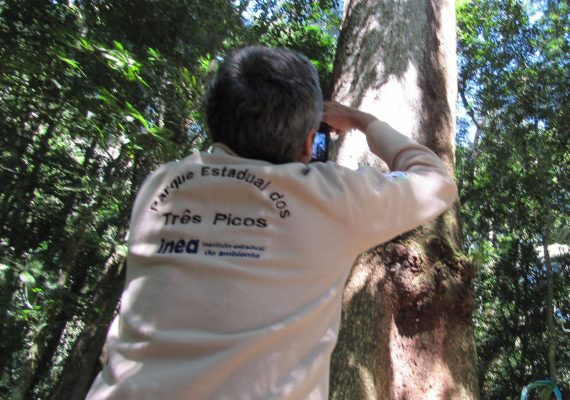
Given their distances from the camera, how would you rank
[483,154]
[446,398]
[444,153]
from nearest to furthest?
[446,398], [444,153], [483,154]

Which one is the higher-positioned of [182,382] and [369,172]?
[369,172]

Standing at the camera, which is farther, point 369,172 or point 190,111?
point 190,111

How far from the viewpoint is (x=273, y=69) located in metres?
1.18

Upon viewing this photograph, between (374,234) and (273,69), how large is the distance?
42 centimetres

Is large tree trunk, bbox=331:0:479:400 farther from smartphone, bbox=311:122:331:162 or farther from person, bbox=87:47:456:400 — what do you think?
person, bbox=87:47:456:400

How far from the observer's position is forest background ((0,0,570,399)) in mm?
5051

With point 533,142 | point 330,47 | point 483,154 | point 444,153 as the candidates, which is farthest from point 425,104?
point 483,154

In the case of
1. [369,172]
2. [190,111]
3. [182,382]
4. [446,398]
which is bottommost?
[182,382]

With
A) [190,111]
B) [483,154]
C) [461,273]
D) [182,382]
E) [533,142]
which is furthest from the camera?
[483,154]

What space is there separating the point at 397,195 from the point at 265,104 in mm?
349

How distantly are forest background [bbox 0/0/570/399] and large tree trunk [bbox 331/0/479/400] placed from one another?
288mm

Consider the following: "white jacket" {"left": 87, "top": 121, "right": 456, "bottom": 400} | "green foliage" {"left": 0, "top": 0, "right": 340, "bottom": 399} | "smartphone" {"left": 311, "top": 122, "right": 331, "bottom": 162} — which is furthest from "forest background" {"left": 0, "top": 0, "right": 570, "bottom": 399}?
"white jacket" {"left": 87, "top": 121, "right": 456, "bottom": 400}

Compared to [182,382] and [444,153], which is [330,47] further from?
[182,382]

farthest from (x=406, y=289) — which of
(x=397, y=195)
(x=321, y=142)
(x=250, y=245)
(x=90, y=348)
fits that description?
(x=90, y=348)
